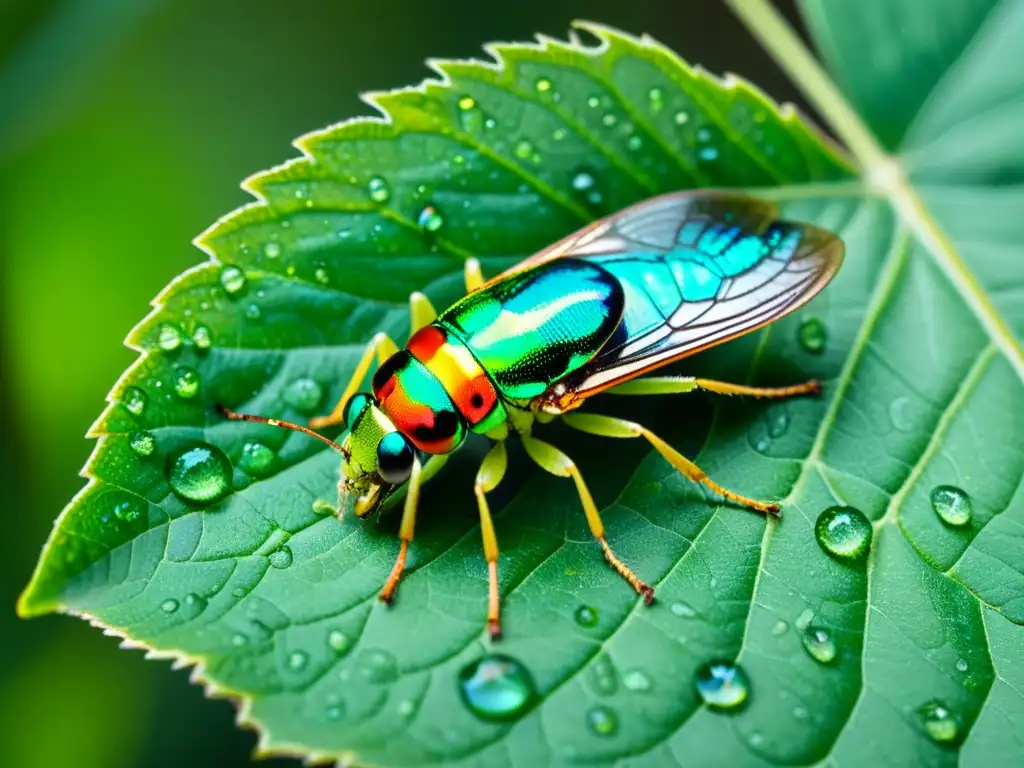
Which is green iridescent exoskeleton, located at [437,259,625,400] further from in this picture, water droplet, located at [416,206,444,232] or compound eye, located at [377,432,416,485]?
compound eye, located at [377,432,416,485]

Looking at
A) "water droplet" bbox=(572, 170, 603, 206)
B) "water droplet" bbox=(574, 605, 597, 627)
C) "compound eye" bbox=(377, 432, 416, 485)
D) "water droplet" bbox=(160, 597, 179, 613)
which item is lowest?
"water droplet" bbox=(160, 597, 179, 613)

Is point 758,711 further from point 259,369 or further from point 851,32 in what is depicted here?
point 851,32

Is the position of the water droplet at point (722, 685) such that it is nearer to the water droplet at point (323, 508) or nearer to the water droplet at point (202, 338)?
the water droplet at point (323, 508)

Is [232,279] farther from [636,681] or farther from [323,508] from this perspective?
[636,681]

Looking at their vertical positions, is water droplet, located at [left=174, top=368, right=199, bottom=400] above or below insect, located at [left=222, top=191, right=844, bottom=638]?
below

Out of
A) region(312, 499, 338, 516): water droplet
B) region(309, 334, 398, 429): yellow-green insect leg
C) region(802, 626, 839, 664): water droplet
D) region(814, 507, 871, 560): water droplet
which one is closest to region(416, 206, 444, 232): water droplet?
region(309, 334, 398, 429): yellow-green insect leg
